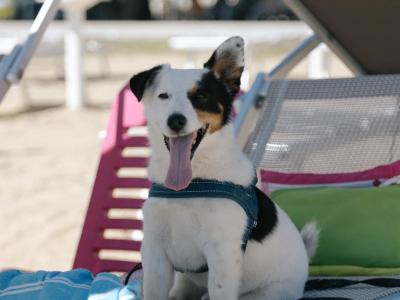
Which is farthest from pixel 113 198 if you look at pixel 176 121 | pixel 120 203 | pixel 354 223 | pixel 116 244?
pixel 176 121

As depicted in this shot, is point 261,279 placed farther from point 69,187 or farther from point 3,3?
point 3,3


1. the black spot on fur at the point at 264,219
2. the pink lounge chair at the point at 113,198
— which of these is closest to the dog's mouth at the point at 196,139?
the black spot on fur at the point at 264,219

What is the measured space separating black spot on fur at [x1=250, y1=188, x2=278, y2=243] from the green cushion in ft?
1.85

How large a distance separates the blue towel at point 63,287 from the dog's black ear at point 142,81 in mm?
714

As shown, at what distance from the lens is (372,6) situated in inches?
167

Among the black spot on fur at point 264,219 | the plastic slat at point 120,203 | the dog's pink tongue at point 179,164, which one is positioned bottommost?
the plastic slat at point 120,203

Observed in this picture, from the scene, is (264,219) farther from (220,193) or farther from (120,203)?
(120,203)

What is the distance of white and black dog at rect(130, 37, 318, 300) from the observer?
2.55 m

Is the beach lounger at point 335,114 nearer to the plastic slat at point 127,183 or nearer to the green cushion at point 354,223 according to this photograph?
the green cushion at point 354,223

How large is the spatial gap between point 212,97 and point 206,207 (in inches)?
12.7

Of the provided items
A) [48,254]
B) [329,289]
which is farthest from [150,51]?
[329,289]

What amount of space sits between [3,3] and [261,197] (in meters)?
26.8

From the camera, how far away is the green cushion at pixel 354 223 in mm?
3230

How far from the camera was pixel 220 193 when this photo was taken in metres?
2.61
